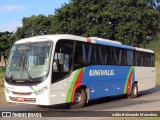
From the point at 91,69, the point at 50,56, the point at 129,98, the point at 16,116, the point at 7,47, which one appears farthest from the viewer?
the point at 7,47

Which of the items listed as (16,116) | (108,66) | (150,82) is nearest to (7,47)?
(150,82)

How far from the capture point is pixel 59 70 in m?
15.3

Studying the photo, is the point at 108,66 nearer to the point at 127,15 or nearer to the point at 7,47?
the point at 127,15

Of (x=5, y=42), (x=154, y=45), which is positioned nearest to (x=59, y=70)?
(x=154, y=45)

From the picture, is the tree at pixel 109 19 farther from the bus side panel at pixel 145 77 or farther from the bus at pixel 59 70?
the bus at pixel 59 70

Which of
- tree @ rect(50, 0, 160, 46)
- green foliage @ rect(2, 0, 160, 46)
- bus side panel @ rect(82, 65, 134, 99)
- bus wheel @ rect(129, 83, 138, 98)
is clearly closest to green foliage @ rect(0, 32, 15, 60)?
green foliage @ rect(2, 0, 160, 46)

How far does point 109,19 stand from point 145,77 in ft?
74.6

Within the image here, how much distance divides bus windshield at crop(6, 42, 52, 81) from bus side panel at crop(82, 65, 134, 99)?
2.48 meters

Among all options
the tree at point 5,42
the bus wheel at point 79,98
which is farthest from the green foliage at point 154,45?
the bus wheel at point 79,98

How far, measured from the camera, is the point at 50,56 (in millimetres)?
14984

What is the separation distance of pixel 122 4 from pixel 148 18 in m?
3.52

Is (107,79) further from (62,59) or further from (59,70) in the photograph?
(59,70)

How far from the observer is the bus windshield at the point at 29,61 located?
14919mm

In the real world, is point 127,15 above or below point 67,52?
above
